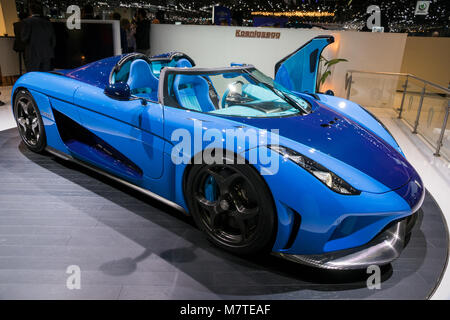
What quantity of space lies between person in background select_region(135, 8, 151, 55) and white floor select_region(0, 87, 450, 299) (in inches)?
113

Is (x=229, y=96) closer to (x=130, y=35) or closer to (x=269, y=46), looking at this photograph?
(x=269, y=46)

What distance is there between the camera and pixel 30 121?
346 centimetres

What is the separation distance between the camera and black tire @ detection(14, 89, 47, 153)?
3314 mm

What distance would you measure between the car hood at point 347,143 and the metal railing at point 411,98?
8.20 ft

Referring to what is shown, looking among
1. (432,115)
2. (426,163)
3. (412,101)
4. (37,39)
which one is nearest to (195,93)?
(426,163)

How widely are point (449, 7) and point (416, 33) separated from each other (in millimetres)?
1980

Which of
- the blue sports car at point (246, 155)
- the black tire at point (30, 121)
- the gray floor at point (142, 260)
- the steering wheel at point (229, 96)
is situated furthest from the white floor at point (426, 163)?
the steering wheel at point (229, 96)

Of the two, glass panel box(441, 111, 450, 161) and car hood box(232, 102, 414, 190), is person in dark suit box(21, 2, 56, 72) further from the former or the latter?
glass panel box(441, 111, 450, 161)

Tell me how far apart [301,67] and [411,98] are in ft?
8.47

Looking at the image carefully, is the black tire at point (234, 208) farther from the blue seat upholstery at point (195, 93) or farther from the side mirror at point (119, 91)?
the side mirror at point (119, 91)

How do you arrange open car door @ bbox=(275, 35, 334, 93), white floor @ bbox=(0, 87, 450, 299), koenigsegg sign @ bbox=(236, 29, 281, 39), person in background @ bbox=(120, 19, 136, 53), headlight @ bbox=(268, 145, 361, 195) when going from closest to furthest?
1. headlight @ bbox=(268, 145, 361, 195)
2. white floor @ bbox=(0, 87, 450, 299)
3. open car door @ bbox=(275, 35, 334, 93)
4. koenigsegg sign @ bbox=(236, 29, 281, 39)
5. person in background @ bbox=(120, 19, 136, 53)

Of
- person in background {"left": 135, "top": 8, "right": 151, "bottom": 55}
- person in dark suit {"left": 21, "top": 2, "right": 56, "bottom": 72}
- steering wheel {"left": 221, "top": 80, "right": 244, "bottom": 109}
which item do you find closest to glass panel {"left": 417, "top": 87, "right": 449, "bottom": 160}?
steering wheel {"left": 221, "top": 80, "right": 244, "bottom": 109}
